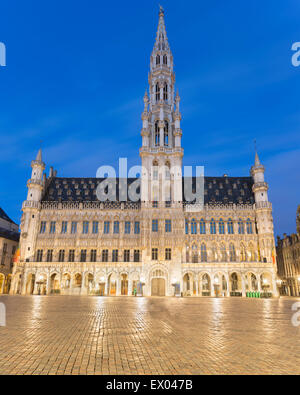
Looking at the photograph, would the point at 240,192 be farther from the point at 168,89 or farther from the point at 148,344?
the point at 148,344

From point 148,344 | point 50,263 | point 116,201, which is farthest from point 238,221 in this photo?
point 148,344

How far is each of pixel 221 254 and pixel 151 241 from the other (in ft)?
46.6

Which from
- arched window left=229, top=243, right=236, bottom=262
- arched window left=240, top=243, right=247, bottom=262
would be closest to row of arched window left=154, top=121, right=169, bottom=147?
arched window left=229, top=243, right=236, bottom=262

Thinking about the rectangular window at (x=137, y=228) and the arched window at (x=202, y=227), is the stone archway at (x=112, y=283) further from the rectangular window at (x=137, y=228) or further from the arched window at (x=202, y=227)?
the arched window at (x=202, y=227)

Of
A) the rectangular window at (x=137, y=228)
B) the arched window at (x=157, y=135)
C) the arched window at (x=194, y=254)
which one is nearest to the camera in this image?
the arched window at (x=194, y=254)

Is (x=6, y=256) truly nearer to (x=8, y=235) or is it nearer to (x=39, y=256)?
(x=8, y=235)

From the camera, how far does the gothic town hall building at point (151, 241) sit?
174ft

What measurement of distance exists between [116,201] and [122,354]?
53.8m

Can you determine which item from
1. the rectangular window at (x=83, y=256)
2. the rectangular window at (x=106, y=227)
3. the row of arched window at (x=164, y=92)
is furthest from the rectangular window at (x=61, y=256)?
the row of arched window at (x=164, y=92)

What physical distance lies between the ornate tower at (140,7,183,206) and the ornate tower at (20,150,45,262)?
72.9 ft

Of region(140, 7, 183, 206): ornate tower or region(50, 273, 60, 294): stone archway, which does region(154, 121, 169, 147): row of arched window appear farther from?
region(50, 273, 60, 294): stone archway

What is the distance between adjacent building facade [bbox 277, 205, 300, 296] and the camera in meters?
58.5

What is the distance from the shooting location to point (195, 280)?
53.2 m

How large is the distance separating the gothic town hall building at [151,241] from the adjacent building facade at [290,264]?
31.2 ft
